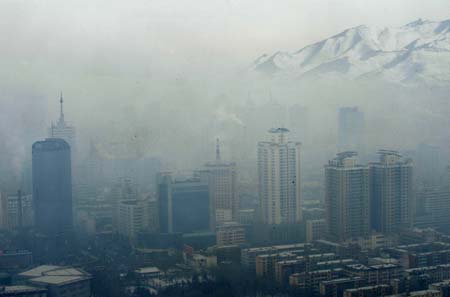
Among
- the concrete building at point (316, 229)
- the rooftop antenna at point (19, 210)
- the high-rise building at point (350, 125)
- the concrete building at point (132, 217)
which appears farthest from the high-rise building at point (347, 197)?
the rooftop antenna at point (19, 210)

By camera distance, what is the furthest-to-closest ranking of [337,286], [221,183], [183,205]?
[221,183] → [183,205] → [337,286]

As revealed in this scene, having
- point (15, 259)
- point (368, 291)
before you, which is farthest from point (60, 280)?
point (368, 291)

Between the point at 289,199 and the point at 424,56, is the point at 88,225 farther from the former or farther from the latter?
the point at 424,56

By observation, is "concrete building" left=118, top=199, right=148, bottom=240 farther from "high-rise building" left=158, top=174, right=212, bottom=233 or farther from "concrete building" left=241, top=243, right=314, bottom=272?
"concrete building" left=241, top=243, right=314, bottom=272

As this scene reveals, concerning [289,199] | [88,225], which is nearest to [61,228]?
[88,225]

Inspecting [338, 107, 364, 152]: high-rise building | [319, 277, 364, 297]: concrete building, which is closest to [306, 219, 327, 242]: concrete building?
[338, 107, 364, 152]: high-rise building

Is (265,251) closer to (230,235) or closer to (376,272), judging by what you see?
(230,235)

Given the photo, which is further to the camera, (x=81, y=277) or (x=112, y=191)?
(x=112, y=191)
